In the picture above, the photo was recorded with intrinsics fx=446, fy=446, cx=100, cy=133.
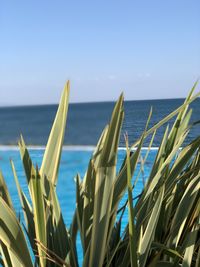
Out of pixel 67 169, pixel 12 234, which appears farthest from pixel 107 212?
pixel 67 169

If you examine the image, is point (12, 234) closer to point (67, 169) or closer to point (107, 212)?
point (107, 212)

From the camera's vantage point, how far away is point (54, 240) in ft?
2.63

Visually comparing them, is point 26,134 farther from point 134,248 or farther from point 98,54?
point 134,248

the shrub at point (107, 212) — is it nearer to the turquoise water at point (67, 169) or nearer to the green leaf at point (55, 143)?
the green leaf at point (55, 143)

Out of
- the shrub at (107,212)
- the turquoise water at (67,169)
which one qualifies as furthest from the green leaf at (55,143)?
the turquoise water at (67,169)

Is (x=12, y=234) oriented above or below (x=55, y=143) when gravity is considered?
below

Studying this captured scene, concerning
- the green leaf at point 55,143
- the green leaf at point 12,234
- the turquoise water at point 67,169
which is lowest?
the turquoise water at point 67,169


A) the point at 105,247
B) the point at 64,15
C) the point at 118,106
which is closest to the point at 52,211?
the point at 105,247

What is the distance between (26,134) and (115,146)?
31373mm

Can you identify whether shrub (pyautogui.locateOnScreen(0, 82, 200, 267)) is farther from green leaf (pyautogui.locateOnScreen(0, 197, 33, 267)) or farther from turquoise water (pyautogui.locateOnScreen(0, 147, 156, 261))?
turquoise water (pyautogui.locateOnScreen(0, 147, 156, 261))

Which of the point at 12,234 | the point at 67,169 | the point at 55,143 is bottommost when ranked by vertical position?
the point at 67,169

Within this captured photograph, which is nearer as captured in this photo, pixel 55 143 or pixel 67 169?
pixel 55 143

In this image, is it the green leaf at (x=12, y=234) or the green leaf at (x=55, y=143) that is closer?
the green leaf at (x=12, y=234)

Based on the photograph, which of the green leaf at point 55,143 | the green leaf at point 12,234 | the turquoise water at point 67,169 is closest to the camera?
the green leaf at point 12,234
